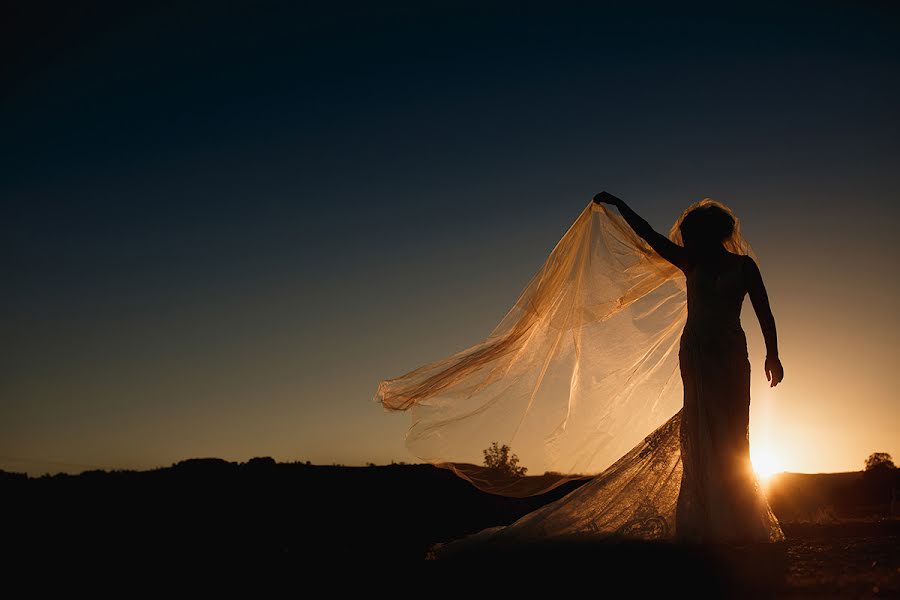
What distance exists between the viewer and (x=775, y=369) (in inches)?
270

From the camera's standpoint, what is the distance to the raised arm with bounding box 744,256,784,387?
6762 millimetres

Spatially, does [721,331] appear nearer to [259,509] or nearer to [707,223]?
[707,223]

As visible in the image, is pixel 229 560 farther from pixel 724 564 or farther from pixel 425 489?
pixel 425 489

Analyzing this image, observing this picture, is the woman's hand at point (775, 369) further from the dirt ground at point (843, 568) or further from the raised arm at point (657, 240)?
the dirt ground at point (843, 568)

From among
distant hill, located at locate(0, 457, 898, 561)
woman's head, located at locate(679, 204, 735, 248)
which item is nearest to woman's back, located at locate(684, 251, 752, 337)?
woman's head, located at locate(679, 204, 735, 248)

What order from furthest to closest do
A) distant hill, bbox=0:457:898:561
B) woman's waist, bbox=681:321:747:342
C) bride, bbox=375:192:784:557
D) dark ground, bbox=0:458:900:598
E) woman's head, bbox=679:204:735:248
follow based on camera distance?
distant hill, bbox=0:457:898:561, bride, bbox=375:192:784:557, woman's head, bbox=679:204:735:248, woman's waist, bbox=681:321:747:342, dark ground, bbox=0:458:900:598

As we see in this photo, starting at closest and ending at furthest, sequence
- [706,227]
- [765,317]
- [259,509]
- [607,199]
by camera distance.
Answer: [765,317] → [706,227] → [607,199] → [259,509]

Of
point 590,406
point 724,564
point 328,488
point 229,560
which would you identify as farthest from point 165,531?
point 724,564

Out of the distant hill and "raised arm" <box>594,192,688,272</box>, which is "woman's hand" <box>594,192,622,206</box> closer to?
"raised arm" <box>594,192,688,272</box>

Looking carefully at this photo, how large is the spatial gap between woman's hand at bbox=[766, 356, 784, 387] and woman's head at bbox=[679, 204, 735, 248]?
1.20 metres

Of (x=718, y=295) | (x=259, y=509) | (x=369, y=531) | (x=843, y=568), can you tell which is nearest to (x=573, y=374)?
(x=718, y=295)

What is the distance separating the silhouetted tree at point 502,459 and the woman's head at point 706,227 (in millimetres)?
3131

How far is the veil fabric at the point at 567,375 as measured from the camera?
8258mm

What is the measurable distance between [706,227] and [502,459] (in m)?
3.50
